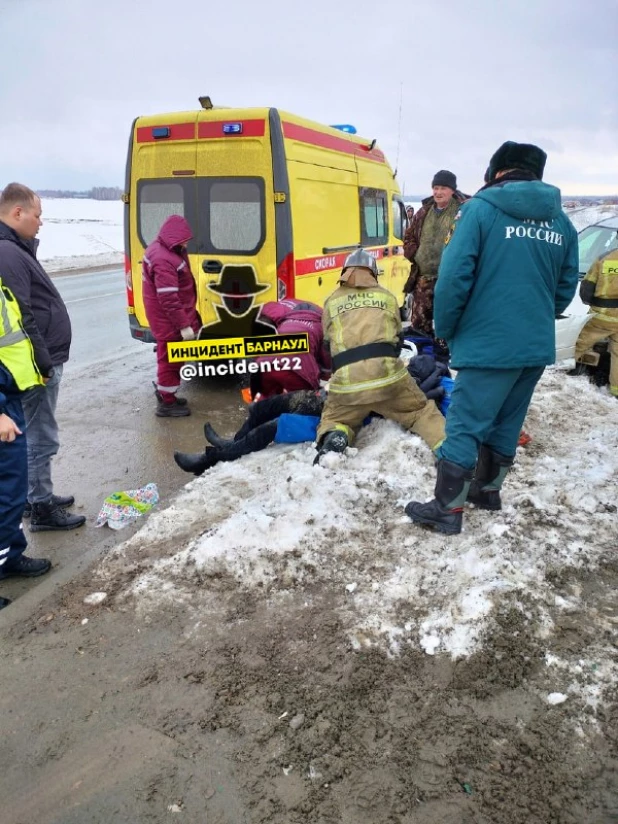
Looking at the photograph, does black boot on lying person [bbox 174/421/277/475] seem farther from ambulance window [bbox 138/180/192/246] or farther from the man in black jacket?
ambulance window [bbox 138/180/192/246]

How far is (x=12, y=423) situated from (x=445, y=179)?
193 inches

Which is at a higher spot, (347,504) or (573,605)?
(347,504)

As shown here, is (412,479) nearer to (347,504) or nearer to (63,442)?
(347,504)

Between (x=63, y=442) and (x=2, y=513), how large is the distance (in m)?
2.28

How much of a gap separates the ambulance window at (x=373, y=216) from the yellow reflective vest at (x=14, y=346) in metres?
5.80

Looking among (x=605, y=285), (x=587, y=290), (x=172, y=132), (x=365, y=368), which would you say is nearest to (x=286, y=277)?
(x=172, y=132)

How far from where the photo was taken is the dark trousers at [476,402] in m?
3.02

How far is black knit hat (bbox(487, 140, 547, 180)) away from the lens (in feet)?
9.73

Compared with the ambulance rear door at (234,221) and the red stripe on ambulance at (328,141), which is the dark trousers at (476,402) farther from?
the red stripe on ambulance at (328,141)

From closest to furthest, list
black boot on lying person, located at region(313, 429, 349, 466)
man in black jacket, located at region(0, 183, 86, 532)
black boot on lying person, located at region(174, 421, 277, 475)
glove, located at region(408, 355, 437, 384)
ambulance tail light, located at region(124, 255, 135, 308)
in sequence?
1. man in black jacket, located at region(0, 183, 86, 532)
2. black boot on lying person, located at region(313, 429, 349, 466)
3. black boot on lying person, located at region(174, 421, 277, 475)
4. glove, located at region(408, 355, 437, 384)
5. ambulance tail light, located at region(124, 255, 135, 308)

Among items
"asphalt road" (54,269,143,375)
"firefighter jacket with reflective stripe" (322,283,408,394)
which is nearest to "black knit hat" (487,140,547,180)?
"firefighter jacket with reflective stripe" (322,283,408,394)

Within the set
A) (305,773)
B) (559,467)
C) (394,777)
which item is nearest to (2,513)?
(305,773)

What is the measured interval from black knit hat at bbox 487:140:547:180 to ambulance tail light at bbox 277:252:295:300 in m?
3.12

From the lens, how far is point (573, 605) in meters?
2.54
